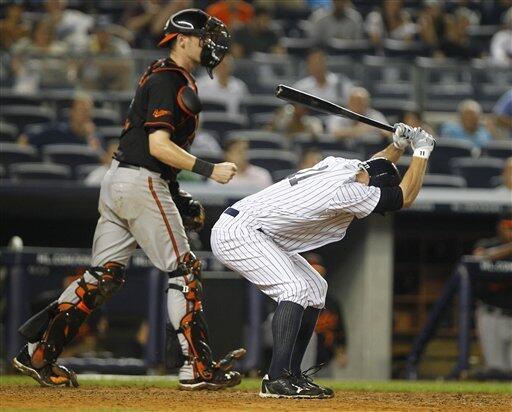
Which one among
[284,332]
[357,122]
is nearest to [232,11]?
[357,122]

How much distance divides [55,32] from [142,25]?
1109 mm

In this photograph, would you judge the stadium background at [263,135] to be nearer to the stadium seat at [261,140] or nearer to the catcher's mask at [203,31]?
the stadium seat at [261,140]

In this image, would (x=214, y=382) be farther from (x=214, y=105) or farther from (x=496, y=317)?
(x=214, y=105)

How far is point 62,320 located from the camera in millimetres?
6367

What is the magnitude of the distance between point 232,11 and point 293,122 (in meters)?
2.45

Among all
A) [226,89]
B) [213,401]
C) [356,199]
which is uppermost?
[226,89]

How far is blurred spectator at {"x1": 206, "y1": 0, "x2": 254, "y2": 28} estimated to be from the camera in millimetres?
14234

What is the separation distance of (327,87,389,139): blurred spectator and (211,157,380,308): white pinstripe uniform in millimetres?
5891

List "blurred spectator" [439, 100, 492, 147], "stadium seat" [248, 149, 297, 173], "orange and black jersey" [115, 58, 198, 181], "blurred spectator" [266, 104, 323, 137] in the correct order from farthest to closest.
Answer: "blurred spectator" [439, 100, 492, 147], "blurred spectator" [266, 104, 323, 137], "stadium seat" [248, 149, 297, 173], "orange and black jersey" [115, 58, 198, 181]

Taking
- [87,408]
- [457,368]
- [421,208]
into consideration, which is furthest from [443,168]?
[87,408]

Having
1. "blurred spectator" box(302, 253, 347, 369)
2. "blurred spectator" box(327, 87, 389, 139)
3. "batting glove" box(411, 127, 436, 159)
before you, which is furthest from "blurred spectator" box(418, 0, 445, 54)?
"batting glove" box(411, 127, 436, 159)

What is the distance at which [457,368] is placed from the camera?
9.75 metres

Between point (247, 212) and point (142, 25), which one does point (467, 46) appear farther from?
point (247, 212)

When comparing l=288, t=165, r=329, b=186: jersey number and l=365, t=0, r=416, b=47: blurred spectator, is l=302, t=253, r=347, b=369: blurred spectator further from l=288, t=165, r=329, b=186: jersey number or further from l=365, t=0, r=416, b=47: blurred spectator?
l=365, t=0, r=416, b=47: blurred spectator
